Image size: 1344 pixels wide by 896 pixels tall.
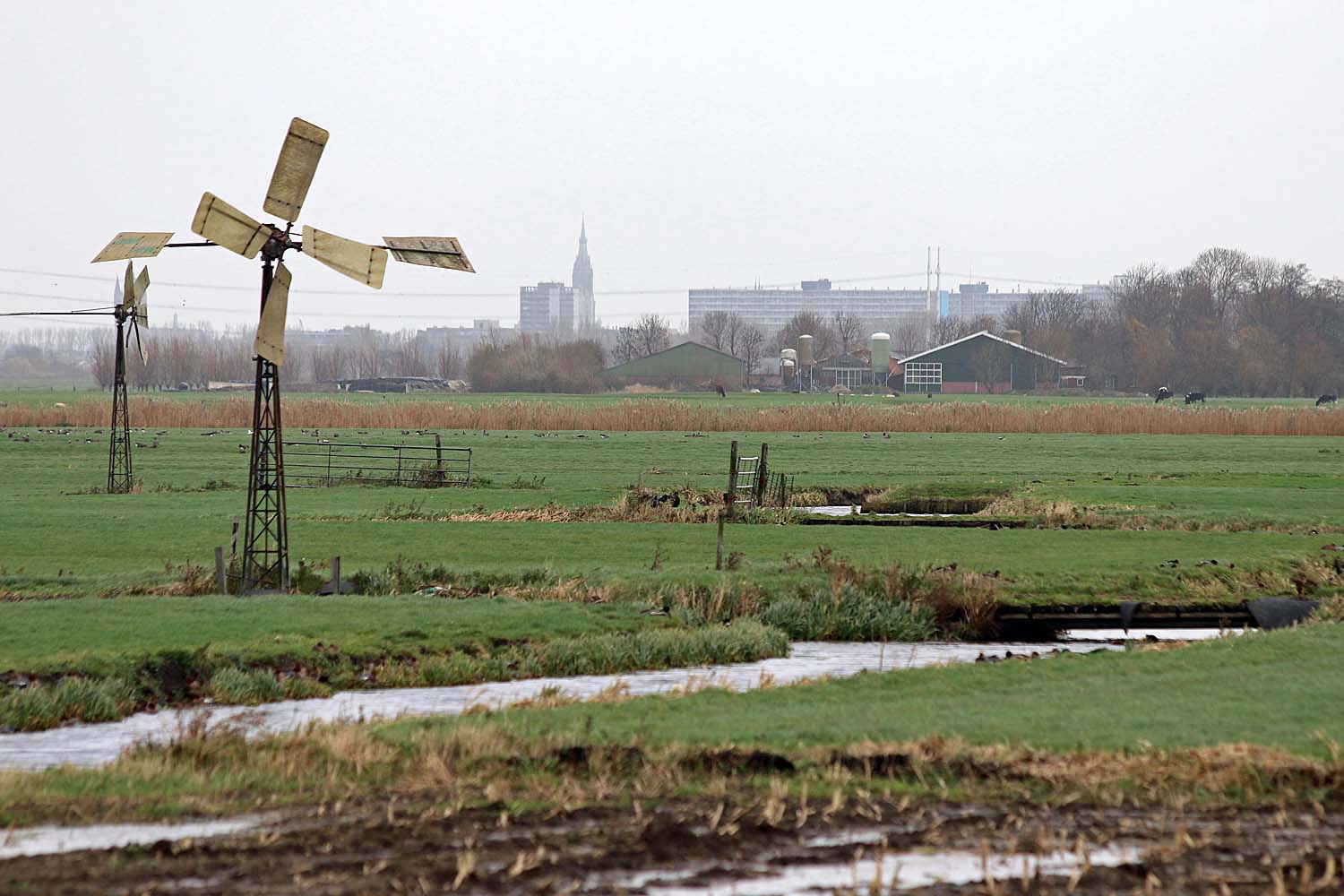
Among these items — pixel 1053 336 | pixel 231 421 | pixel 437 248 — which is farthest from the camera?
pixel 1053 336

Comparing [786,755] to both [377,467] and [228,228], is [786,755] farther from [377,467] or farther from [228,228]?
[377,467]

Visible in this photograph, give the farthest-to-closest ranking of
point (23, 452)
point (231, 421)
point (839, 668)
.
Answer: point (231, 421)
point (23, 452)
point (839, 668)

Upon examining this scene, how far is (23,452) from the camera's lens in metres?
59.0

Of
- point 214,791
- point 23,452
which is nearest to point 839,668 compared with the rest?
point 214,791

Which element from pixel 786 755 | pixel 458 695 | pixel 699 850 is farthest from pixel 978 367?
pixel 699 850

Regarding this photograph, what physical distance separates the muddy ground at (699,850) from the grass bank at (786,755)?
451 millimetres

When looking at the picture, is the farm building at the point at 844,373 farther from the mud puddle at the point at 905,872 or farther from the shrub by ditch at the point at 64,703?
the mud puddle at the point at 905,872

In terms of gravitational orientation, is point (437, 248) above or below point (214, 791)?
above

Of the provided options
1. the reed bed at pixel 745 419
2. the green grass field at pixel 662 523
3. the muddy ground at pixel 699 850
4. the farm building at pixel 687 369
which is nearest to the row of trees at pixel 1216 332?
the farm building at pixel 687 369

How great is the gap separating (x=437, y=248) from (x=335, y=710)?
29.3 ft

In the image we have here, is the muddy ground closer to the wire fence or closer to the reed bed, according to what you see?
the wire fence

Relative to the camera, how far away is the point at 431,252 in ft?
77.8

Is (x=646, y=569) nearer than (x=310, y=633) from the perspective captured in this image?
No

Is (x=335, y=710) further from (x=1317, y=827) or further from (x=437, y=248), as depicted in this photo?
(x=1317, y=827)
